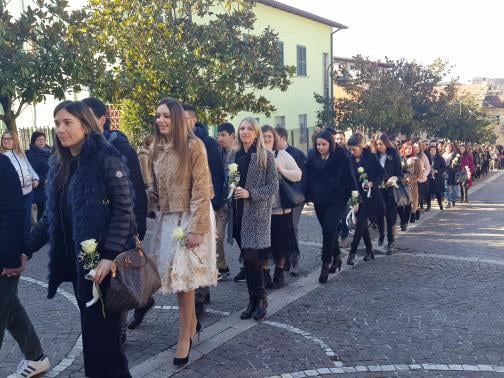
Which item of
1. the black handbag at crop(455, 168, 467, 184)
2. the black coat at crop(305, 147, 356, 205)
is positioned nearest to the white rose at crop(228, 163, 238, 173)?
the black coat at crop(305, 147, 356, 205)

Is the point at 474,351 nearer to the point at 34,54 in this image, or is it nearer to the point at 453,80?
the point at 34,54

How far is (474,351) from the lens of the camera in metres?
5.01

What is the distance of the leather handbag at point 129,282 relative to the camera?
11.2 ft

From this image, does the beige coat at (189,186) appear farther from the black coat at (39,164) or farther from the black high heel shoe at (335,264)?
the black coat at (39,164)

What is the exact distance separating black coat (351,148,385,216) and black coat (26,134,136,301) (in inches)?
224

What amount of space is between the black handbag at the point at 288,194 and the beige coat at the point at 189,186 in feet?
7.06

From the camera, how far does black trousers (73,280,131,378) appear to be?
344 centimetres

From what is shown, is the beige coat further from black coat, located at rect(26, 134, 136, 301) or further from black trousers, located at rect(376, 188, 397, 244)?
black trousers, located at rect(376, 188, 397, 244)

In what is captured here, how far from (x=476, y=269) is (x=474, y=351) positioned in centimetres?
326

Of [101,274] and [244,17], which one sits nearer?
[101,274]

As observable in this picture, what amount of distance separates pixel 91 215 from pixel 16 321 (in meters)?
1.48

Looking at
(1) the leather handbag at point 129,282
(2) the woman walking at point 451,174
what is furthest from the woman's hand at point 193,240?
(2) the woman walking at point 451,174

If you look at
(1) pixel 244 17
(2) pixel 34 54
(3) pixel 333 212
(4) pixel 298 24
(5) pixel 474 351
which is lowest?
(5) pixel 474 351

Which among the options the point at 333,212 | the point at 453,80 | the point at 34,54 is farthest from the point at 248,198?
the point at 453,80
